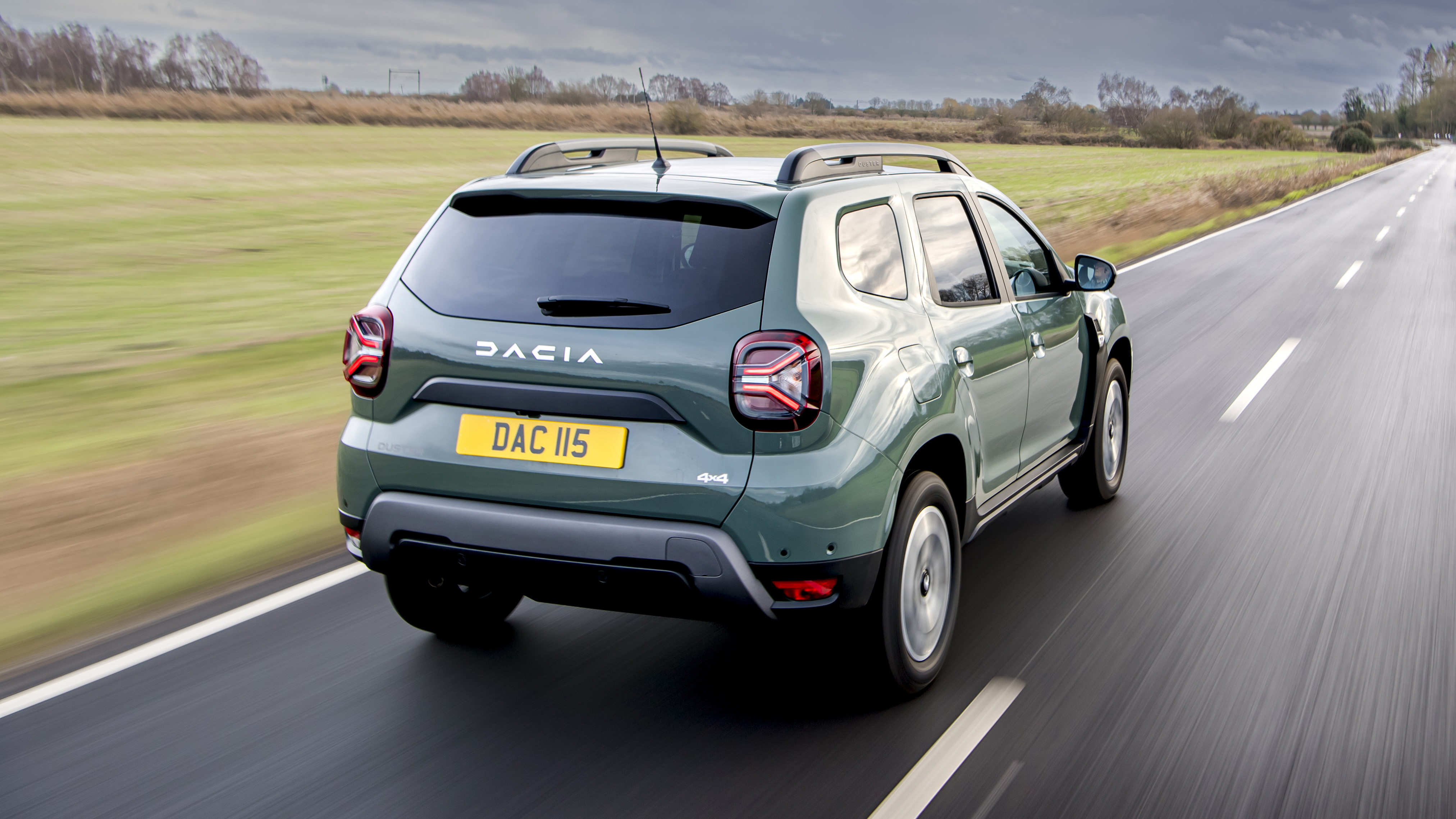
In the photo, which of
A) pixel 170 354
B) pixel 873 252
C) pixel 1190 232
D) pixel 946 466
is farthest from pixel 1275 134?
pixel 873 252

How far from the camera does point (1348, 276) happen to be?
17.0 metres

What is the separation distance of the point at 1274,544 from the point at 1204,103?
313 ft

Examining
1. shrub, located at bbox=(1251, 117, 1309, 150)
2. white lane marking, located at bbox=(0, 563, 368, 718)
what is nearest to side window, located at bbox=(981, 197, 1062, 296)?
white lane marking, located at bbox=(0, 563, 368, 718)

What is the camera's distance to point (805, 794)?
330 centimetres

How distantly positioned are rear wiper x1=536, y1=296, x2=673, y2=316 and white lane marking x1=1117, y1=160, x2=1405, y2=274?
11.0 metres

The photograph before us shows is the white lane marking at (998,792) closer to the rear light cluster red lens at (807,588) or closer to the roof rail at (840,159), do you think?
the rear light cluster red lens at (807,588)

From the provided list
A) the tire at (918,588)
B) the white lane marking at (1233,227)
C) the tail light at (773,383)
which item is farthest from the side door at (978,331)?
the white lane marking at (1233,227)

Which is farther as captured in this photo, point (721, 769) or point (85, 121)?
point (85, 121)

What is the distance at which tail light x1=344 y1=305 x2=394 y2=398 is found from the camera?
12.3ft

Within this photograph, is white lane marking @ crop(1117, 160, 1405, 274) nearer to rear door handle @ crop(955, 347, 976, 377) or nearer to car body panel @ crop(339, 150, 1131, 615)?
rear door handle @ crop(955, 347, 976, 377)

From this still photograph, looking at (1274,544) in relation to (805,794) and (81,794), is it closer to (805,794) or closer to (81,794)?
(805,794)

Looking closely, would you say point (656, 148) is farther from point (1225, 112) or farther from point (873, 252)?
point (1225, 112)

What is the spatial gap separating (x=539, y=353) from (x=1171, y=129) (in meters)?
89.2

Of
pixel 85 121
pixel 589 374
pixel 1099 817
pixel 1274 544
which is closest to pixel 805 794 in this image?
pixel 1099 817
